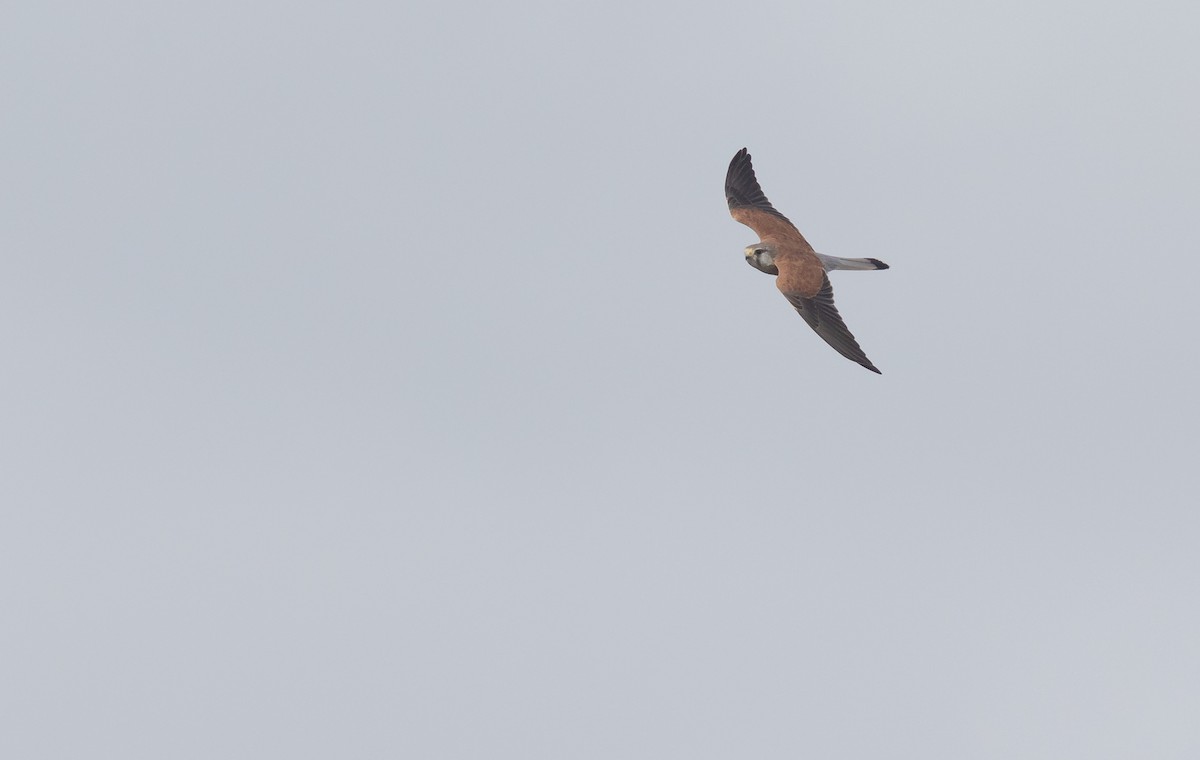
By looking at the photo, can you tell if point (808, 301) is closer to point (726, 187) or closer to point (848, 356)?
point (848, 356)

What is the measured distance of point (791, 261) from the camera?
3672 cm

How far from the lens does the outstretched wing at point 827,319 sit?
34084mm

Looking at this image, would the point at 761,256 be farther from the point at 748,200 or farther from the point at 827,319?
the point at 748,200

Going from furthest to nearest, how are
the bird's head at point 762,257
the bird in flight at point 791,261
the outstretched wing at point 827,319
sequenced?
the bird's head at point 762,257
the bird in flight at point 791,261
the outstretched wing at point 827,319

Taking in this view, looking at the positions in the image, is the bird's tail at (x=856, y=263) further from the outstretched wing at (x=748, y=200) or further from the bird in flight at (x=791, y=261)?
the outstretched wing at (x=748, y=200)

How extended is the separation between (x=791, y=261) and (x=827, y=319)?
2299mm

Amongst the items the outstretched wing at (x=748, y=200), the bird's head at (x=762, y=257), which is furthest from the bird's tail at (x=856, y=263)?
the outstretched wing at (x=748, y=200)

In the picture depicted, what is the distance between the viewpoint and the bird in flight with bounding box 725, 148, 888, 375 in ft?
114

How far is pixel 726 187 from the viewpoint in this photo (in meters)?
41.2

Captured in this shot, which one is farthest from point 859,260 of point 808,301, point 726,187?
point 726,187

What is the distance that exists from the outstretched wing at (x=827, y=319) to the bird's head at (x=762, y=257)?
132 cm

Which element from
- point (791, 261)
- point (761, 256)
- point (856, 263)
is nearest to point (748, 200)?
point (761, 256)

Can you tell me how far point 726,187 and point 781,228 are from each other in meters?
2.79

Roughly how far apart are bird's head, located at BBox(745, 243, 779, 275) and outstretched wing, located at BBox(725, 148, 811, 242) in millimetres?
1555
